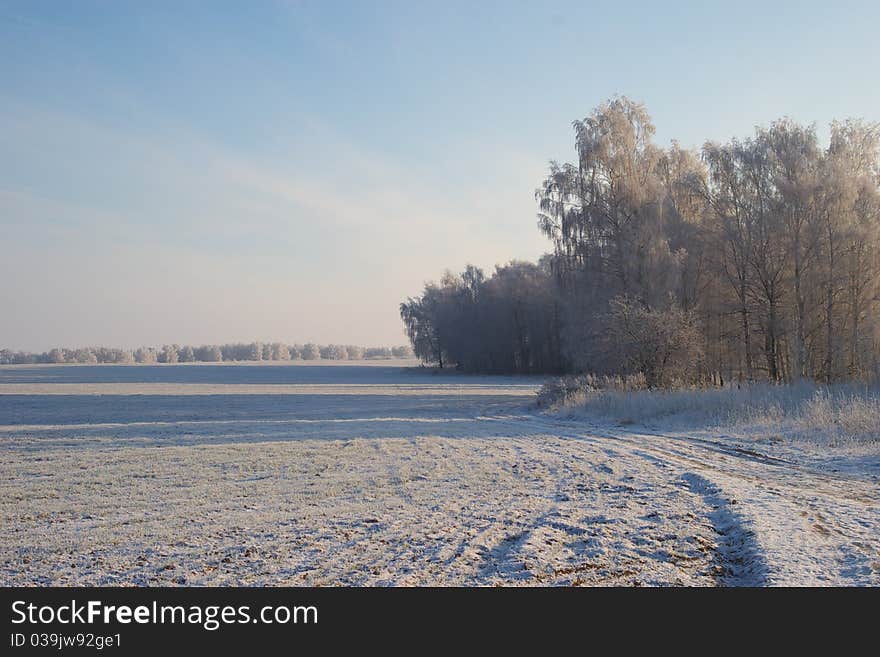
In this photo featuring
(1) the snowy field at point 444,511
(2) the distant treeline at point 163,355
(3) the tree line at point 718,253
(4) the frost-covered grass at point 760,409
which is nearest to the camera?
(1) the snowy field at point 444,511

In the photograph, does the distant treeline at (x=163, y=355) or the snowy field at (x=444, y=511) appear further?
the distant treeline at (x=163, y=355)

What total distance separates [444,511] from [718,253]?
28.9 m

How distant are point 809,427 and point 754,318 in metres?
18.5

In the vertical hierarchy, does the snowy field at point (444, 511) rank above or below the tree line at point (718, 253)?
below

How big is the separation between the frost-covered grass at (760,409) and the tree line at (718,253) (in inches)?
186

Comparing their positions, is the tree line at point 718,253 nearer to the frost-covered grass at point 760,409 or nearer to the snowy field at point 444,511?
the frost-covered grass at point 760,409

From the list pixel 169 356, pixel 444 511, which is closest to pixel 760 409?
pixel 444 511

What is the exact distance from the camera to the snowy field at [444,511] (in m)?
5.30

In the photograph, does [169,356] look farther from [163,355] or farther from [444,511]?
[444,511]

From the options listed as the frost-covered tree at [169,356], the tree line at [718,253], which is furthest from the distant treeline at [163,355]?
the tree line at [718,253]

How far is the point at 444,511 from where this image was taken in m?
7.72

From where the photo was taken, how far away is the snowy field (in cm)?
530

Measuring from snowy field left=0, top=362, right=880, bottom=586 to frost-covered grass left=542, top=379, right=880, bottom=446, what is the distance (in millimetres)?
1093

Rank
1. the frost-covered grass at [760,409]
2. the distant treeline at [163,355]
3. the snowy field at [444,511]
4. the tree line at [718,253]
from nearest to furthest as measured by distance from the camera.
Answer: the snowy field at [444,511] < the frost-covered grass at [760,409] < the tree line at [718,253] < the distant treeline at [163,355]
